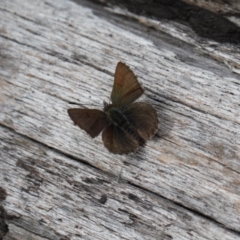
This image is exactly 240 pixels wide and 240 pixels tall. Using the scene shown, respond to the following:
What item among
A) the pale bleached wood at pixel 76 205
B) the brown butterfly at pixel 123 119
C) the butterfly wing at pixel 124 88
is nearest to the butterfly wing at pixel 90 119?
the brown butterfly at pixel 123 119

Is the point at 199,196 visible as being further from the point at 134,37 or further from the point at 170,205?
the point at 134,37

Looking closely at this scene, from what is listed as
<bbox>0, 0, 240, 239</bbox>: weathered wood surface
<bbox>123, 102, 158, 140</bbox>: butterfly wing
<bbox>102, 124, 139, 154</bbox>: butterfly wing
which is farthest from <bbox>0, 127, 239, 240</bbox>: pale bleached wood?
<bbox>123, 102, 158, 140</bbox>: butterfly wing

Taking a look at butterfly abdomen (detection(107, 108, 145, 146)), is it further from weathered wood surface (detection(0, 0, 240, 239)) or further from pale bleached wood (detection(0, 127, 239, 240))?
pale bleached wood (detection(0, 127, 239, 240))

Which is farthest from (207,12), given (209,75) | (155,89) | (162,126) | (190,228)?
(190,228)

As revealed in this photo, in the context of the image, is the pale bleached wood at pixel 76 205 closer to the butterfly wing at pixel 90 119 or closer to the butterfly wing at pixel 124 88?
the butterfly wing at pixel 90 119

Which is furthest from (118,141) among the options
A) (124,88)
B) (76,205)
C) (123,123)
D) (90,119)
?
(76,205)

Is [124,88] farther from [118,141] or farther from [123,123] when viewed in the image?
[118,141]
